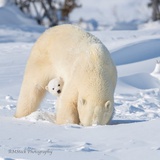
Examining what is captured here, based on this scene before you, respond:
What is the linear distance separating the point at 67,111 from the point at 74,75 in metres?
0.34

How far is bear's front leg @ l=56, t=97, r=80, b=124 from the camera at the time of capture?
5.24m

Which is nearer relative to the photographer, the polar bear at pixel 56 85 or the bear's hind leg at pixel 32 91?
the polar bear at pixel 56 85

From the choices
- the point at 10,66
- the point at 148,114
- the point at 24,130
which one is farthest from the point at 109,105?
the point at 10,66

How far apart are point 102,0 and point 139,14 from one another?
3316 centimetres

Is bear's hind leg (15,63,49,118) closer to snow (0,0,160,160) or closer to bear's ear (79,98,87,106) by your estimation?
snow (0,0,160,160)

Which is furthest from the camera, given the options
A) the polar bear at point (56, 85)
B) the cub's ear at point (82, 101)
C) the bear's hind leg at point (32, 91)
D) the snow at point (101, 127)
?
the bear's hind leg at point (32, 91)

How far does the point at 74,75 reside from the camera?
5.19 meters

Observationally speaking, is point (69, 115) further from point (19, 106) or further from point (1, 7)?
point (1, 7)

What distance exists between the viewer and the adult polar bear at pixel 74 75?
16.6ft

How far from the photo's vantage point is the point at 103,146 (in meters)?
3.89

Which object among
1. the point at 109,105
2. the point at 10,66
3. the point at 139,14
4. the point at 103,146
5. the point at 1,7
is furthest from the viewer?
the point at 139,14

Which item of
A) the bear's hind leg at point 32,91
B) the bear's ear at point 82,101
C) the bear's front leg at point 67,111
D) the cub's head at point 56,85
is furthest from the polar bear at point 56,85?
the bear's ear at point 82,101

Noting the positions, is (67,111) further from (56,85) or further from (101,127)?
(101,127)

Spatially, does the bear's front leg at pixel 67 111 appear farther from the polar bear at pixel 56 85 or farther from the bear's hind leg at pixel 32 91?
the bear's hind leg at pixel 32 91
